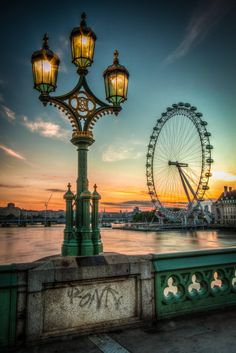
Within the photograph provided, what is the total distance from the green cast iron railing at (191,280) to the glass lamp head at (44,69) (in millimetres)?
3661

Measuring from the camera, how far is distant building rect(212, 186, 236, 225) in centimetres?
13975

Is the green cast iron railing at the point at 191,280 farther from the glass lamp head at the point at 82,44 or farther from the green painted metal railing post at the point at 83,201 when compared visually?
the glass lamp head at the point at 82,44

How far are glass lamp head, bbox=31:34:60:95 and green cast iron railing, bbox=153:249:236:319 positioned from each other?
3.66 m

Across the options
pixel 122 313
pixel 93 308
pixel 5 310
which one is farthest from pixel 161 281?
pixel 5 310

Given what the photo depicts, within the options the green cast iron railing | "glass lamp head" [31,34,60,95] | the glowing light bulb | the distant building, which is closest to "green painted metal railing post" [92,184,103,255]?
the green cast iron railing

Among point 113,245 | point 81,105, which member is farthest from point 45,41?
point 113,245

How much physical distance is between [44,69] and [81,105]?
0.94 metres

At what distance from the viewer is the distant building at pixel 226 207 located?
139750 mm

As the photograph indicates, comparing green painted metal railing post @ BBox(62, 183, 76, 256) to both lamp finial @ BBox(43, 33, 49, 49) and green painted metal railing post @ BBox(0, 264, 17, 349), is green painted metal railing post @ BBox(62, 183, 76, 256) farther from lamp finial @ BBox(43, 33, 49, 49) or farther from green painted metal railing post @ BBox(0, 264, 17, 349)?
lamp finial @ BBox(43, 33, 49, 49)

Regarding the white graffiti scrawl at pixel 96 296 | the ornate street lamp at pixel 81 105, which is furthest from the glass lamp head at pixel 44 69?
the white graffiti scrawl at pixel 96 296

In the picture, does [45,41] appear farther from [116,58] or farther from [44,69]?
[116,58]

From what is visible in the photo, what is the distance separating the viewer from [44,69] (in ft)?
18.1

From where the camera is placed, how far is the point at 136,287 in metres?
4.25

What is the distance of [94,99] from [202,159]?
4416 centimetres
